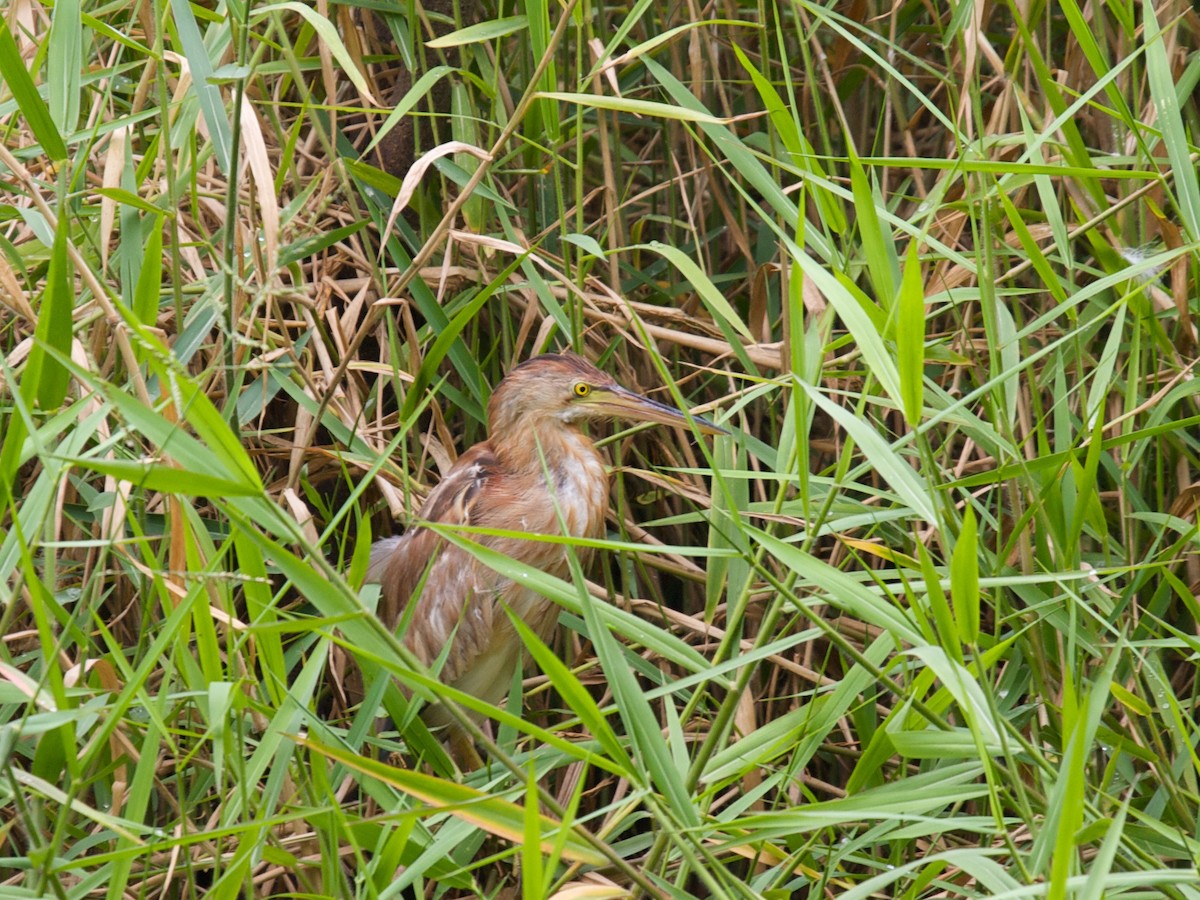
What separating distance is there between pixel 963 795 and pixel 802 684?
87 cm

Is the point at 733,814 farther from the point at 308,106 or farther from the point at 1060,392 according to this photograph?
the point at 308,106

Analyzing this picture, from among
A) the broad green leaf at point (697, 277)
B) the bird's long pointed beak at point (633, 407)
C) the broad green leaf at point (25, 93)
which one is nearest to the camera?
the broad green leaf at point (25, 93)

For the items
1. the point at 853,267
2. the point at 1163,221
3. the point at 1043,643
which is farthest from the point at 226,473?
the point at 1163,221

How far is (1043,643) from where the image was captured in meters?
1.84

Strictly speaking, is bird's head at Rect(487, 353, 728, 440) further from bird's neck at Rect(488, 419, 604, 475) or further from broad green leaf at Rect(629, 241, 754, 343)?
broad green leaf at Rect(629, 241, 754, 343)

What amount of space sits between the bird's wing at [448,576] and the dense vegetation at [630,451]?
0.36 feet

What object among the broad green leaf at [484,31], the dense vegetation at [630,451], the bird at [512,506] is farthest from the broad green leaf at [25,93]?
the bird at [512,506]

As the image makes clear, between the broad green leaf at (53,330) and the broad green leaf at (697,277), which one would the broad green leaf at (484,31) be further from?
the broad green leaf at (53,330)

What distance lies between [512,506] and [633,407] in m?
0.31

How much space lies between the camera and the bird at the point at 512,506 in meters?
2.26

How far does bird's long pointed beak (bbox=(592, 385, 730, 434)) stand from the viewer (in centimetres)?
219

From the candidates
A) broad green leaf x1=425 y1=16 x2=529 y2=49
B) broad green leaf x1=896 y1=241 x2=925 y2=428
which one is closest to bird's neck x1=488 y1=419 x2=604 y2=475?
broad green leaf x1=425 y1=16 x2=529 y2=49

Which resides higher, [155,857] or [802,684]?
[155,857]

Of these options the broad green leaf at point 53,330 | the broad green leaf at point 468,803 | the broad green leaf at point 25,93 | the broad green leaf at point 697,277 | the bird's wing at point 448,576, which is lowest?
the bird's wing at point 448,576
